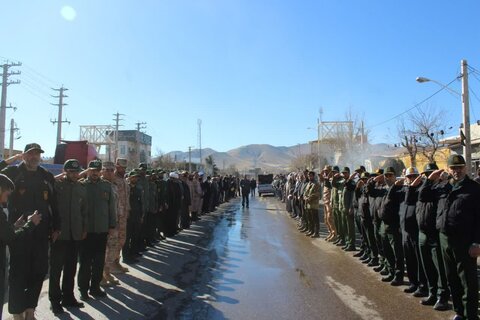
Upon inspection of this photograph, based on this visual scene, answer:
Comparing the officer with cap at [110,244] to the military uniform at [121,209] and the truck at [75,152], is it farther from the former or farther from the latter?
the truck at [75,152]

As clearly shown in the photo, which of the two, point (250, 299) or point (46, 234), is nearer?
point (46, 234)

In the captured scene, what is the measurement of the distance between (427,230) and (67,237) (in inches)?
202

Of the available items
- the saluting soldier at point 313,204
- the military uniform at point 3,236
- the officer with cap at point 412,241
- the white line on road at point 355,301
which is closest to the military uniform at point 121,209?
the military uniform at point 3,236

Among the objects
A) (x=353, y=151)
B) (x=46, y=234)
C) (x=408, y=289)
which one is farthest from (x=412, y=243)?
(x=353, y=151)

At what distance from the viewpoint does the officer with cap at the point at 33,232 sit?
5.27m

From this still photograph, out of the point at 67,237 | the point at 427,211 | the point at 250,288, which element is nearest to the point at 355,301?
the point at 427,211

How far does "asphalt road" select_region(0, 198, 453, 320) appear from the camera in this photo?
243 inches

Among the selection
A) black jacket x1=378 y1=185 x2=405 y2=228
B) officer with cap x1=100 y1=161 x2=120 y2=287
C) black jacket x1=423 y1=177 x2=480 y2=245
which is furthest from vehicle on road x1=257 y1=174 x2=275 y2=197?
black jacket x1=423 y1=177 x2=480 y2=245

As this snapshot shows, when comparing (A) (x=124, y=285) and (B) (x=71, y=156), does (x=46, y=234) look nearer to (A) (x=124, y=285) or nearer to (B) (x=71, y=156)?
(A) (x=124, y=285)

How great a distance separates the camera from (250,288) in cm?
765

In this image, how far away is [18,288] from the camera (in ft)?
17.3

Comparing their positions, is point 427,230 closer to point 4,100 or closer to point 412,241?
point 412,241

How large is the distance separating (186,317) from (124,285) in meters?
2.21

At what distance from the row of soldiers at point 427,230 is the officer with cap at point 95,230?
474 centimetres
